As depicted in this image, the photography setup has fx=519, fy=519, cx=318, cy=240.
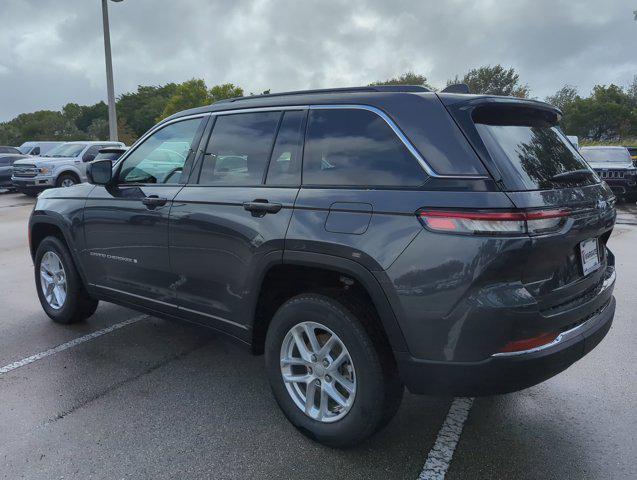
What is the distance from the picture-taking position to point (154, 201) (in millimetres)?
3584

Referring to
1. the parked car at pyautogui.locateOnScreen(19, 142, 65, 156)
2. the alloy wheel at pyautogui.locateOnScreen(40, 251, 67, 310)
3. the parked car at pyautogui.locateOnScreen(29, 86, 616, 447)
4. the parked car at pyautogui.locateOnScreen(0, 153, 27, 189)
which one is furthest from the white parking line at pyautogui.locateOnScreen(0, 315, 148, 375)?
the parked car at pyautogui.locateOnScreen(19, 142, 65, 156)

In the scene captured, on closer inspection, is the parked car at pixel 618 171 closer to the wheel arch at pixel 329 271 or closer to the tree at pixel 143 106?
the wheel arch at pixel 329 271

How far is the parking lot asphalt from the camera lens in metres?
2.62

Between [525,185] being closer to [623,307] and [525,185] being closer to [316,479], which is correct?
[316,479]

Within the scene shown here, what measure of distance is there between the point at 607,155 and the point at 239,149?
14.9 m

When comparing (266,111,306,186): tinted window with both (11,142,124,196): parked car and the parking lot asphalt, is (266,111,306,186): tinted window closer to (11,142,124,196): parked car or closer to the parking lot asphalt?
the parking lot asphalt

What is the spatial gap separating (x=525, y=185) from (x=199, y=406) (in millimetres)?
2306

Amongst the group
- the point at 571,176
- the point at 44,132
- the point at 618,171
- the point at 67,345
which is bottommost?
the point at 67,345

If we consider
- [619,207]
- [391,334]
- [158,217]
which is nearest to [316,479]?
[391,334]

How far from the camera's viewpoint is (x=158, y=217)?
11.7 ft

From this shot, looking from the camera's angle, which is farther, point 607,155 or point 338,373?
point 607,155

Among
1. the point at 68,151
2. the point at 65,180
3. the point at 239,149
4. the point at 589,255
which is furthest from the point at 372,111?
the point at 68,151

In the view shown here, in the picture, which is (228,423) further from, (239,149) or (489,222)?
(489,222)

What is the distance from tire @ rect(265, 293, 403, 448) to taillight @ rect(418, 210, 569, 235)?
620mm
